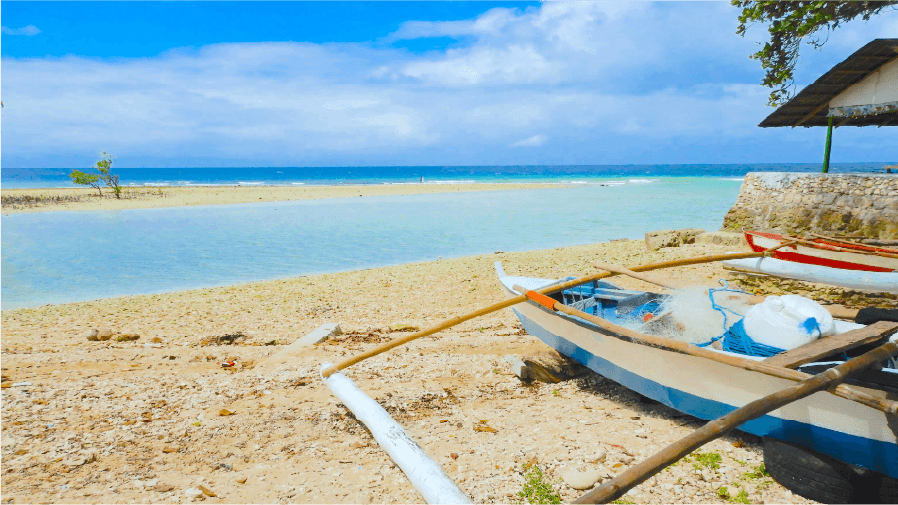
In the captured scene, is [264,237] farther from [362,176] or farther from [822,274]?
[362,176]

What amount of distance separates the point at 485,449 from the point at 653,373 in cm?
159

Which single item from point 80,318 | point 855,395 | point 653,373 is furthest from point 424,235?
point 855,395

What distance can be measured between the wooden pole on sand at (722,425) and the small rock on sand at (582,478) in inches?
42.0

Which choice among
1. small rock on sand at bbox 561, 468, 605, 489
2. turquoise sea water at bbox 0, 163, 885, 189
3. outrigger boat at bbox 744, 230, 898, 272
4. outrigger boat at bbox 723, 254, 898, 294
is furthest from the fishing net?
turquoise sea water at bbox 0, 163, 885, 189

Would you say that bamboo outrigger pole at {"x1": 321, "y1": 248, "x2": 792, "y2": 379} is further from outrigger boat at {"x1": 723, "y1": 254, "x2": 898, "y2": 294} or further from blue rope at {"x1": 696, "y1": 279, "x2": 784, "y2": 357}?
outrigger boat at {"x1": 723, "y1": 254, "x2": 898, "y2": 294}

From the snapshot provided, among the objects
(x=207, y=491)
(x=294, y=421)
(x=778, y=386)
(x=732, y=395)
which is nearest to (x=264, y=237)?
(x=294, y=421)

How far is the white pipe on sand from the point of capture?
3164 mm

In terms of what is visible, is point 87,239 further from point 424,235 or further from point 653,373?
point 653,373

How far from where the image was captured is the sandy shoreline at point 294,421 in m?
3.61

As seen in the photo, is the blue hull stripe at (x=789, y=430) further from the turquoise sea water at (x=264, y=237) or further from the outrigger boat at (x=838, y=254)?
the turquoise sea water at (x=264, y=237)

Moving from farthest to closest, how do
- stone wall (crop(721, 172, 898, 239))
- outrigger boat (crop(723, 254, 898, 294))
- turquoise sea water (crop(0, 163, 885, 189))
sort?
turquoise sea water (crop(0, 163, 885, 189)) < stone wall (crop(721, 172, 898, 239)) < outrigger boat (crop(723, 254, 898, 294))

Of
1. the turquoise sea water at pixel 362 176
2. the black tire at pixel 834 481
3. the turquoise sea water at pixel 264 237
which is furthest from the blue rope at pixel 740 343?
the turquoise sea water at pixel 362 176

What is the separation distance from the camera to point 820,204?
11297mm

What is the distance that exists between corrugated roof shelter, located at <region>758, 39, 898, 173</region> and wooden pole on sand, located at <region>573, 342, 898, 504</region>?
9810mm
